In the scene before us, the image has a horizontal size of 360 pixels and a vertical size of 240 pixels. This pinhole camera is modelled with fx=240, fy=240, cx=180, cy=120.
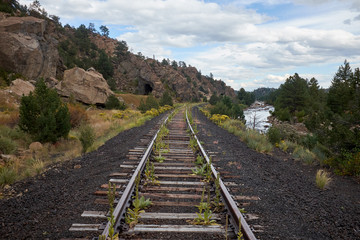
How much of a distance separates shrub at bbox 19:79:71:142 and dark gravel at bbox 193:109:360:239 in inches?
310

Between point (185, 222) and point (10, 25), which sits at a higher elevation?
point (10, 25)

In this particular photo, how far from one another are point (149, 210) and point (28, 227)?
1634mm

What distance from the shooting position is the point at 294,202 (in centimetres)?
435

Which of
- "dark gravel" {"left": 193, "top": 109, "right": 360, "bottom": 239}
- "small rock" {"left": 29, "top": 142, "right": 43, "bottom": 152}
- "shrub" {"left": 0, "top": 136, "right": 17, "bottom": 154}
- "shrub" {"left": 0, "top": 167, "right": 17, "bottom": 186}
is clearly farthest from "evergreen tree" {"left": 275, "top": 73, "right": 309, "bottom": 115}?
"shrub" {"left": 0, "top": 167, "right": 17, "bottom": 186}

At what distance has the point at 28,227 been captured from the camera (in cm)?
324

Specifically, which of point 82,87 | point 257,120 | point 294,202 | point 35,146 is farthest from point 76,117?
point 257,120

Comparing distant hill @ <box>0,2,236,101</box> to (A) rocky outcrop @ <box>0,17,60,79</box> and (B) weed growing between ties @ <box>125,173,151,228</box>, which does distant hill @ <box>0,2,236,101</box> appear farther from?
(B) weed growing between ties @ <box>125,173,151,228</box>

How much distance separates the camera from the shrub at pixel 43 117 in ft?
34.7

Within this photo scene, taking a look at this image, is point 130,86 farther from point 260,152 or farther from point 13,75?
point 260,152

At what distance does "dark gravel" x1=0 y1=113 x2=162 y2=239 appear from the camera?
3184 millimetres

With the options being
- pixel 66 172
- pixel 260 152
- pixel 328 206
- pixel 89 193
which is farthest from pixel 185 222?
pixel 260 152

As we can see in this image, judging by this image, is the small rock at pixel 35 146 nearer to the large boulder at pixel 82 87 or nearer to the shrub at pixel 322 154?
the shrub at pixel 322 154

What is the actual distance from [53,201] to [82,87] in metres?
29.0

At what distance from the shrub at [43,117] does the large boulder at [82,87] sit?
19.5 meters
